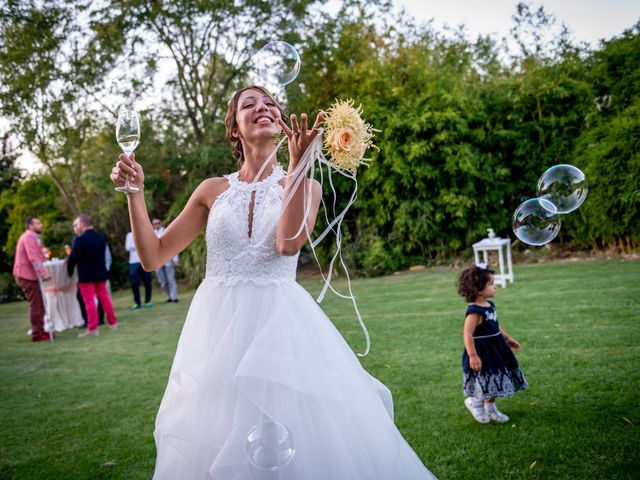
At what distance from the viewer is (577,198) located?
4.52m

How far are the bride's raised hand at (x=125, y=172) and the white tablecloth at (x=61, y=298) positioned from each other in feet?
27.6

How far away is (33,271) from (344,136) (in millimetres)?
8817

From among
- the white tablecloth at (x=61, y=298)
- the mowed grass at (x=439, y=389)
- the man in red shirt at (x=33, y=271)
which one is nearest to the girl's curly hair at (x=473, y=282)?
the mowed grass at (x=439, y=389)

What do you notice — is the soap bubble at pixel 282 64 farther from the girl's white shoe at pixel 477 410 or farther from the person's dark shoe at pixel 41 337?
the person's dark shoe at pixel 41 337

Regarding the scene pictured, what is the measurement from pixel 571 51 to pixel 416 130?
16.6ft

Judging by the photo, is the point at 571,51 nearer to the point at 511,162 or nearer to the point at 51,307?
the point at 511,162

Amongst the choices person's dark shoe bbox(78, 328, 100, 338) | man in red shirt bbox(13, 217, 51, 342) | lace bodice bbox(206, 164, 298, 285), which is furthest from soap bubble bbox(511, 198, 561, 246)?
man in red shirt bbox(13, 217, 51, 342)

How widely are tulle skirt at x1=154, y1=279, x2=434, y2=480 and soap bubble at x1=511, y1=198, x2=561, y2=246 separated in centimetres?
280

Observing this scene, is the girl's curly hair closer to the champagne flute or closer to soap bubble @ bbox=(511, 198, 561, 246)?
soap bubble @ bbox=(511, 198, 561, 246)

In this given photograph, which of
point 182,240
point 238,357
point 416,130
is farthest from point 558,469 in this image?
point 416,130

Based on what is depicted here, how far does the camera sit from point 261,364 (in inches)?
81.2

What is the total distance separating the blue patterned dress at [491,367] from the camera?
13.1ft

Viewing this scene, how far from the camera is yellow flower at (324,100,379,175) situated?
2150mm

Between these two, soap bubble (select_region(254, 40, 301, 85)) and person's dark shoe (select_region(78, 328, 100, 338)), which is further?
person's dark shoe (select_region(78, 328, 100, 338))
